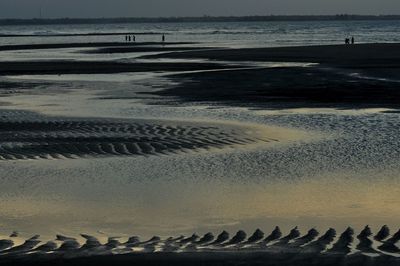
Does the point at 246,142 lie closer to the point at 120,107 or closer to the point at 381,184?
the point at 381,184

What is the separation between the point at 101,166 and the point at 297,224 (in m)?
5.64

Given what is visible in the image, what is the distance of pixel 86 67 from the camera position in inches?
1941

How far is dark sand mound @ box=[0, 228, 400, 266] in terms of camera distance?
7.55m

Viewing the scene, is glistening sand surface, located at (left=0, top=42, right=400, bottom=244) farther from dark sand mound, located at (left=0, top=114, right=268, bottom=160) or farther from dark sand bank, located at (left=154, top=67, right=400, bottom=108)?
dark sand bank, located at (left=154, top=67, right=400, bottom=108)

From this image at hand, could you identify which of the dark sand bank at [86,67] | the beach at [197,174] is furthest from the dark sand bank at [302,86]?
the dark sand bank at [86,67]

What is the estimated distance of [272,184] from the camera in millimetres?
12320

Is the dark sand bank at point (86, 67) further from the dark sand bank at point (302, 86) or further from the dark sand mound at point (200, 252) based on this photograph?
the dark sand mound at point (200, 252)

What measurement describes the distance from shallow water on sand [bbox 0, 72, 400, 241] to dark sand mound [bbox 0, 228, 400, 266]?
2.06 feet

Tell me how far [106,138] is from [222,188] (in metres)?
6.31

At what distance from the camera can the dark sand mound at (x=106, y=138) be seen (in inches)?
625

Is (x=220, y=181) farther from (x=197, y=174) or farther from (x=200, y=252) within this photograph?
(x=200, y=252)

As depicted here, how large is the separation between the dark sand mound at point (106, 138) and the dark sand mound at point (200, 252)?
277 inches

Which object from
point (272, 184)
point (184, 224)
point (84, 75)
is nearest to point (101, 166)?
point (272, 184)

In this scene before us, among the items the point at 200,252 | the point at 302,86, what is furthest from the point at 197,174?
the point at 302,86
